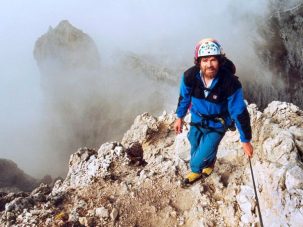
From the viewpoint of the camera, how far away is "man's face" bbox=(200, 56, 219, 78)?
14.1ft

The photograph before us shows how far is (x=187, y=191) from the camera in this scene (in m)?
5.56

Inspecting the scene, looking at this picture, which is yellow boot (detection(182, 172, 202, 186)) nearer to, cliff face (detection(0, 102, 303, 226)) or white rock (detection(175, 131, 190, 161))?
cliff face (detection(0, 102, 303, 226))

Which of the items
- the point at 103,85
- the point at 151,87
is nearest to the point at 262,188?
the point at 151,87

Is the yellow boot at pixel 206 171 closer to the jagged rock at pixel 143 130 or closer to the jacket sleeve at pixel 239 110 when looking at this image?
the jacket sleeve at pixel 239 110

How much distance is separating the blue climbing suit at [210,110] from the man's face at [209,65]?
15cm

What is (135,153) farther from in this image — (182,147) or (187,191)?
(187,191)

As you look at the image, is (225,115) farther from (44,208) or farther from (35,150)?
(35,150)

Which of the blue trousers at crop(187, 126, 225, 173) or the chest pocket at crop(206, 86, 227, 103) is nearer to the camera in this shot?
the chest pocket at crop(206, 86, 227, 103)

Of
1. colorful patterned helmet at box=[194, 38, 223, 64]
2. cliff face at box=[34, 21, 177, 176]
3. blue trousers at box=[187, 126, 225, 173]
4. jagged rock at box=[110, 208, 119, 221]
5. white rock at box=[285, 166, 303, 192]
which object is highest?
cliff face at box=[34, 21, 177, 176]

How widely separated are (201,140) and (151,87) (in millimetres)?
22191

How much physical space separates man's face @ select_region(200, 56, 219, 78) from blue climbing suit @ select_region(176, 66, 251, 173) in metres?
0.15

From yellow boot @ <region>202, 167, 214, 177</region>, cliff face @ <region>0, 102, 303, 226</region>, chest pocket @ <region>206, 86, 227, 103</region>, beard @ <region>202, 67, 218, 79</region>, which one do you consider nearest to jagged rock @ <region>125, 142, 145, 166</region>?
cliff face @ <region>0, 102, 303, 226</region>

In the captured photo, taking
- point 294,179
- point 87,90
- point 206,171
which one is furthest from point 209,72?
point 87,90

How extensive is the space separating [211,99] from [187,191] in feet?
5.91
